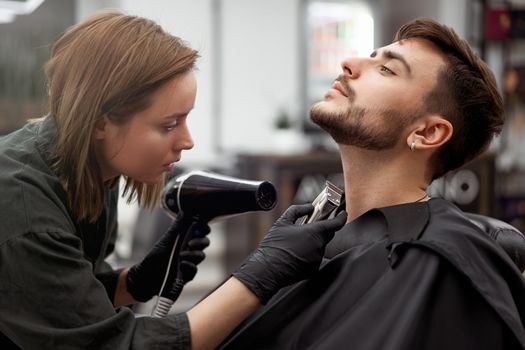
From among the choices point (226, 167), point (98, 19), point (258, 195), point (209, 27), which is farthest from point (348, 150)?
point (209, 27)

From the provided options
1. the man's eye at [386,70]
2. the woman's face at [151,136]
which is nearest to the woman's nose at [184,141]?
the woman's face at [151,136]

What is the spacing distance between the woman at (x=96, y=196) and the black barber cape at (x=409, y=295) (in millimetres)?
89

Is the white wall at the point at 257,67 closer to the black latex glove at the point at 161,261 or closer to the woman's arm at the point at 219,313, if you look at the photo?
the black latex glove at the point at 161,261

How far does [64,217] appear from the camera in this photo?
131cm

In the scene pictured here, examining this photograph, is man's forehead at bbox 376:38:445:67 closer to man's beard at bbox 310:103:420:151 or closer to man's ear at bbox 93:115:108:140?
man's beard at bbox 310:103:420:151

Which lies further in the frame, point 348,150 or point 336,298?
point 348,150

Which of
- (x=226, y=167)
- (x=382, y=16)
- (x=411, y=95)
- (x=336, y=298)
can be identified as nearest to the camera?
(x=336, y=298)

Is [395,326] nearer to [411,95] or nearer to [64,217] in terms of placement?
[411,95]

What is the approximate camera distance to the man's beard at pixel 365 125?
1.53 meters

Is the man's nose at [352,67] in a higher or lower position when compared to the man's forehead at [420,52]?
lower

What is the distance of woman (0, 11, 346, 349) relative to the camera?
48.1 inches

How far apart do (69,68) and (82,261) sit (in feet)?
1.40

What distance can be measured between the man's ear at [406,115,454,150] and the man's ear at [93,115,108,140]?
0.72m

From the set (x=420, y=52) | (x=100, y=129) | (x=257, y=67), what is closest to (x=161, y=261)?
(x=100, y=129)
